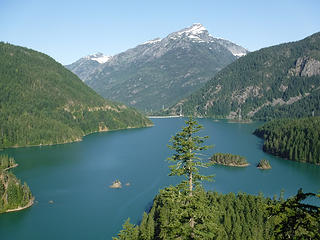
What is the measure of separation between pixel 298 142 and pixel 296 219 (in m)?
161

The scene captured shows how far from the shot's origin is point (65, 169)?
136 meters

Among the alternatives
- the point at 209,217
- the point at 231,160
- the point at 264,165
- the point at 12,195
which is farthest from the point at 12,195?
the point at 264,165

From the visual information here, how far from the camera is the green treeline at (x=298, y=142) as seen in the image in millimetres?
153375

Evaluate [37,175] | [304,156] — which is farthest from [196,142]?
[304,156]

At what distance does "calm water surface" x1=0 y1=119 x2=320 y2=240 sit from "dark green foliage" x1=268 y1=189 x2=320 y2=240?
66.0 metres

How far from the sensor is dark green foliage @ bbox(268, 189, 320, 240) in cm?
1436

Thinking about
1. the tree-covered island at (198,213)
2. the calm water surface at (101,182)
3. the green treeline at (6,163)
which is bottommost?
the calm water surface at (101,182)

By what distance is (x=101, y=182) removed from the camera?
118000 mm

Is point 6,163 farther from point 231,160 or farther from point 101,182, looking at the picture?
point 231,160

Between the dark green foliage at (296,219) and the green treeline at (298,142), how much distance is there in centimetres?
14684

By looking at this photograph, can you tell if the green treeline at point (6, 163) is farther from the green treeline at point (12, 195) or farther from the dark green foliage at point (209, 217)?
the dark green foliage at point (209, 217)

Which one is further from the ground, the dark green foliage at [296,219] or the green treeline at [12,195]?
the dark green foliage at [296,219]

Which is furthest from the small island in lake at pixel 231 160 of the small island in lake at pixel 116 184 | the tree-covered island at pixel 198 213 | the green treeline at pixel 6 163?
the green treeline at pixel 6 163

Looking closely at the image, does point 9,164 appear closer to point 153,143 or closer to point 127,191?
point 127,191
